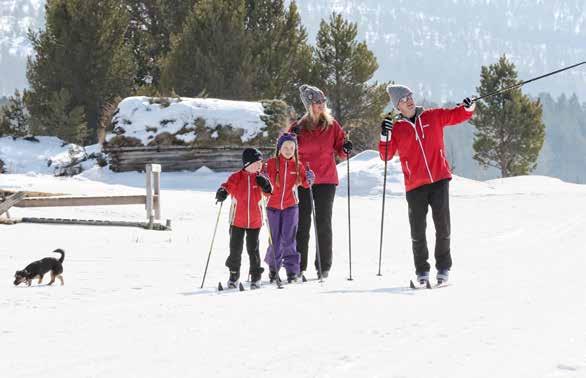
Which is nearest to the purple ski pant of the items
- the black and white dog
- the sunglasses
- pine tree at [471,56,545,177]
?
the sunglasses

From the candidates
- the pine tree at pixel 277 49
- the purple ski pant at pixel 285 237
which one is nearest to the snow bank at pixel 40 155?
the pine tree at pixel 277 49

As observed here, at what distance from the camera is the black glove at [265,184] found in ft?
22.6

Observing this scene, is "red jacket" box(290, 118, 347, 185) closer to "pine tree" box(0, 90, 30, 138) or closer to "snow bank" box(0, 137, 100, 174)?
"snow bank" box(0, 137, 100, 174)

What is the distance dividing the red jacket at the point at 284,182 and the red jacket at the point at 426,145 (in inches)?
38.2

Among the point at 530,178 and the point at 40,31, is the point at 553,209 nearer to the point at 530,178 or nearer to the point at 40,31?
the point at 530,178

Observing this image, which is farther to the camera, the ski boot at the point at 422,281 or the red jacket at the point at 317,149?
the red jacket at the point at 317,149

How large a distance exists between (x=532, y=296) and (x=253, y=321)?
5.94 ft

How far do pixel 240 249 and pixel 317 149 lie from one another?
118 centimetres

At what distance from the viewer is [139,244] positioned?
10.7m

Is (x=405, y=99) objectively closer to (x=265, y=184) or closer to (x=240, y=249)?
(x=265, y=184)

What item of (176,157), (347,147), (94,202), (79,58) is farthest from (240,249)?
(79,58)

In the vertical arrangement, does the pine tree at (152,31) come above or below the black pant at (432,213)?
above

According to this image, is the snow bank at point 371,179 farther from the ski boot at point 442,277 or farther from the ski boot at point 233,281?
the ski boot at point 442,277

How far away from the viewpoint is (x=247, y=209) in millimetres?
6984
